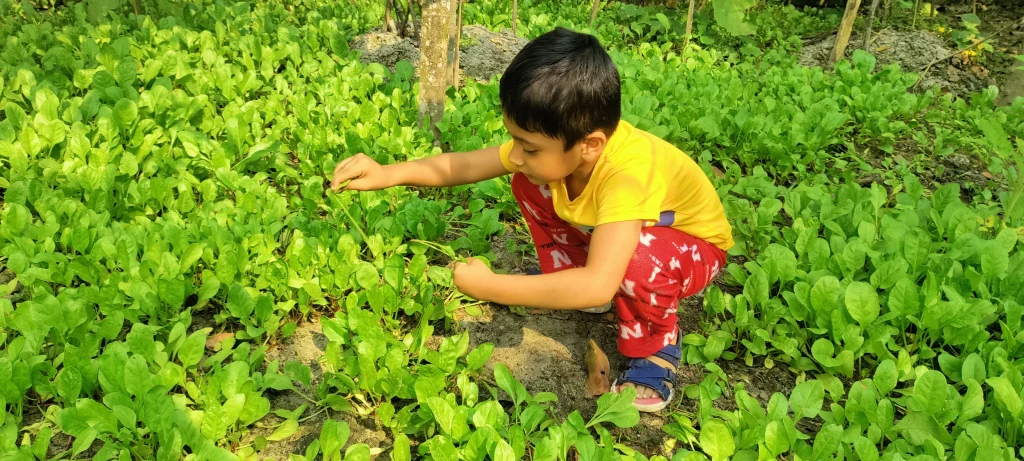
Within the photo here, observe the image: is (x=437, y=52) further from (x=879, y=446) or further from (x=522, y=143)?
(x=879, y=446)

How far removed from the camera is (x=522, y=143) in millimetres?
1973

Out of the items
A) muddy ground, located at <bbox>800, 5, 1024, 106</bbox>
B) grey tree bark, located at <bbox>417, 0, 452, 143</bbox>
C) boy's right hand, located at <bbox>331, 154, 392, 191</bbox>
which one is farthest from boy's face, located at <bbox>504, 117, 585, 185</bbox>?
muddy ground, located at <bbox>800, 5, 1024, 106</bbox>

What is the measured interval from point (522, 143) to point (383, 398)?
946 millimetres

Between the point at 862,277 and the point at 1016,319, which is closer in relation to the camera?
the point at 1016,319

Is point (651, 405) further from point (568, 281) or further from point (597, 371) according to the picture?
point (568, 281)

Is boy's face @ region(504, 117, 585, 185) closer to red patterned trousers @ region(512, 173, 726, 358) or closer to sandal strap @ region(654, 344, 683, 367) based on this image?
red patterned trousers @ region(512, 173, 726, 358)

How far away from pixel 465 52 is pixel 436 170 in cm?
309

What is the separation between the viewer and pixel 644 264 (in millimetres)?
2225

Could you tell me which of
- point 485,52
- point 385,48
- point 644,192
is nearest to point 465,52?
point 485,52

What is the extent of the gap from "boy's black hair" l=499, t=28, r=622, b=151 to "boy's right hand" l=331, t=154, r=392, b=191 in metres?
0.65

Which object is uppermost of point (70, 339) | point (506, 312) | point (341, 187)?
point (341, 187)

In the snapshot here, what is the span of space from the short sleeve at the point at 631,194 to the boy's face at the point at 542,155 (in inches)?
4.7

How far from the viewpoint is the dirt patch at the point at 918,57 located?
19.0ft

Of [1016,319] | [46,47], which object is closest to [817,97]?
[1016,319]
